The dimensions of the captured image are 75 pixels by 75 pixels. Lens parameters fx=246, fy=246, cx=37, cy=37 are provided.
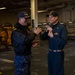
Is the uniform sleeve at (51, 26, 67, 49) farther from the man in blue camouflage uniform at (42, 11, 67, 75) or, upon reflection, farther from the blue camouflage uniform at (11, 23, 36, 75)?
the blue camouflage uniform at (11, 23, 36, 75)

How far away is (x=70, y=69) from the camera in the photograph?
25.0 feet

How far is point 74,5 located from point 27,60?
18.8m

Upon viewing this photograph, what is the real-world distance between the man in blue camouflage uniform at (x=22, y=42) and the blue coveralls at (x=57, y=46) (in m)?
0.62

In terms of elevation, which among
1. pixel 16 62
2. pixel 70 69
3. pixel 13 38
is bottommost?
pixel 70 69

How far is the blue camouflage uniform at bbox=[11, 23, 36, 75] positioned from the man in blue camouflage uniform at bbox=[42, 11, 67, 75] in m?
0.61

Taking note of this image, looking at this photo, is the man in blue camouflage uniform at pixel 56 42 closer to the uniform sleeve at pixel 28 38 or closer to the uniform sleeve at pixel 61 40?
the uniform sleeve at pixel 61 40

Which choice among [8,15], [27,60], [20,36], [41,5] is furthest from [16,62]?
[8,15]

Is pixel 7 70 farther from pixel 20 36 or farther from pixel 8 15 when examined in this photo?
pixel 8 15

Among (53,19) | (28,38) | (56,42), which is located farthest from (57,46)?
(28,38)

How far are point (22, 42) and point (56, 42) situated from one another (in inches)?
33.0

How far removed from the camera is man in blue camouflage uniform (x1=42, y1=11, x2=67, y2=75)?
4496mm

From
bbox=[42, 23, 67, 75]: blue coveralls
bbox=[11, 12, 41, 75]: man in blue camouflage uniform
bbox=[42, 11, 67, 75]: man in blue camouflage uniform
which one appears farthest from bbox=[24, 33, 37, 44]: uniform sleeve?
bbox=[42, 23, 67, 75]: blue coveralls

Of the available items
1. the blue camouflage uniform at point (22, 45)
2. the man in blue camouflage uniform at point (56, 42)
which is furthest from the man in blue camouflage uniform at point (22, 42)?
the man in blue camouflage uniform at point (56, 42)

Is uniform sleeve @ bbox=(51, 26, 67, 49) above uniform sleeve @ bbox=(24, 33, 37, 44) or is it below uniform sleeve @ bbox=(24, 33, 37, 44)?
below
